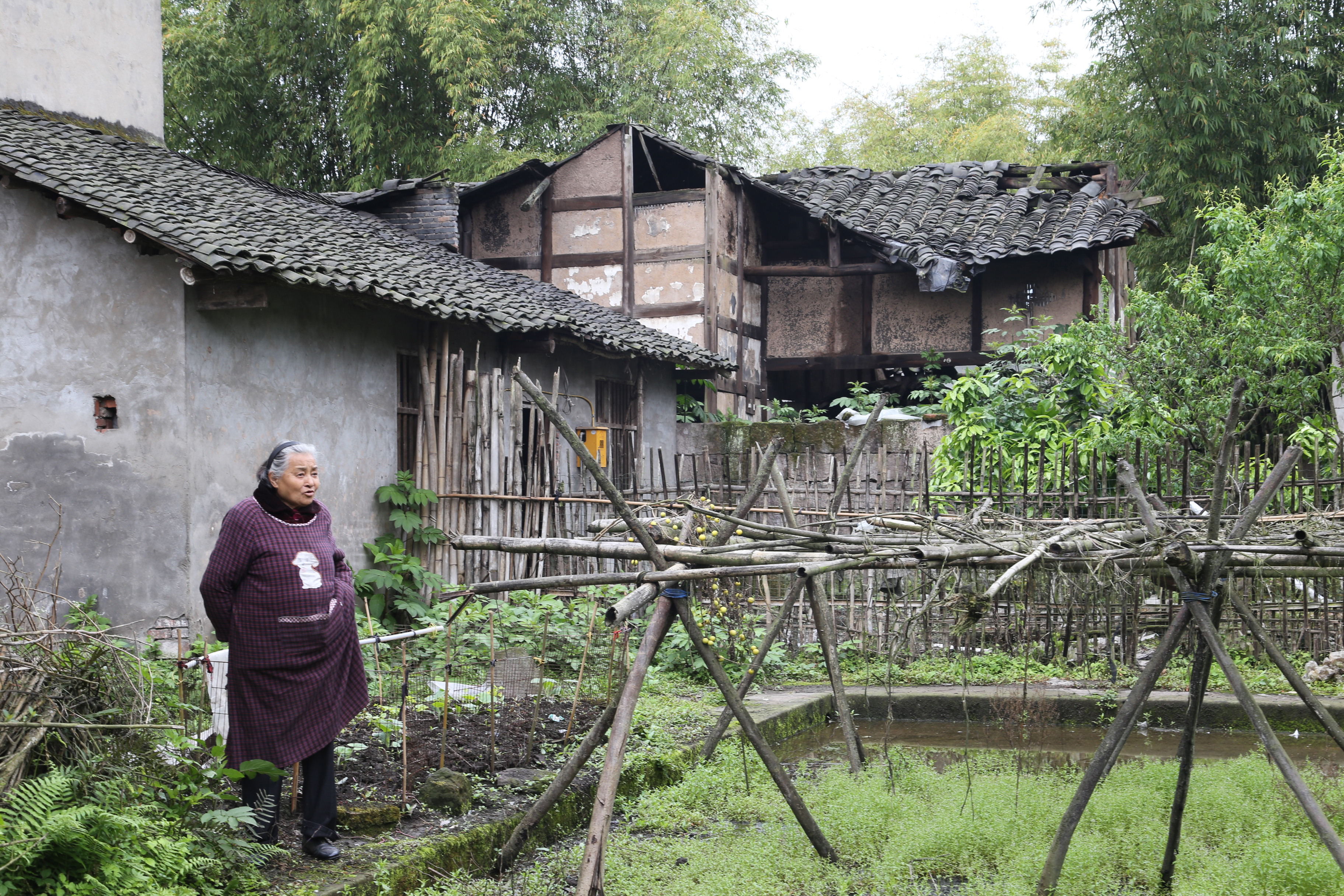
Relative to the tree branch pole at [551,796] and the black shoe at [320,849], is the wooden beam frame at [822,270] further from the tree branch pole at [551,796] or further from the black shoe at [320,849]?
the black shoe at [320,849]

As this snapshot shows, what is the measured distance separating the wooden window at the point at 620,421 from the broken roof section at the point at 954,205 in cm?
332

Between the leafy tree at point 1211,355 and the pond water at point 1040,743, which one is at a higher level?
the leafy tree at point 1211,355

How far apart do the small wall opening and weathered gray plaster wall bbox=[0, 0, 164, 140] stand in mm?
3474

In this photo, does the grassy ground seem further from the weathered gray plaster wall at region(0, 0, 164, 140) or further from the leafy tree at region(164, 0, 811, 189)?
the leafy tree at region(164, 0, 811, 189)

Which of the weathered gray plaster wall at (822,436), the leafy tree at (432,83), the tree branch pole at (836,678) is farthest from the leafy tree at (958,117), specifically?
the tree branch pole at (836,678)

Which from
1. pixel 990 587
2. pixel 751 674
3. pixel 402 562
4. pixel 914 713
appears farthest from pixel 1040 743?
pixel 402 562

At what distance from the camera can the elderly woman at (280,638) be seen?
4.22m

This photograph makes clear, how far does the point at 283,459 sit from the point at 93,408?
5208mm

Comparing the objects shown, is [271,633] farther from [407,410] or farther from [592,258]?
[592,258]

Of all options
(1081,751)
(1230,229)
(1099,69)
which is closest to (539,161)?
(1230,229)

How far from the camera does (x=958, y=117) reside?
34438 mm

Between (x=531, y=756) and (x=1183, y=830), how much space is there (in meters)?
3.06

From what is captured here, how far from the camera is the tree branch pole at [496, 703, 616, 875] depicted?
4500 mm

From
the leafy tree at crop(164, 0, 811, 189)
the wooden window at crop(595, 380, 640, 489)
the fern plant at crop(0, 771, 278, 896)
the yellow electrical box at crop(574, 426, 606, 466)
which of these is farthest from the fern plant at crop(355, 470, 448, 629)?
the leafy tree at crop(164, 0, 811, 189)
